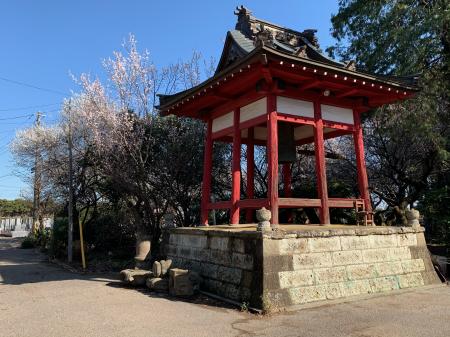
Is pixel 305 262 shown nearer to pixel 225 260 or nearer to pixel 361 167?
pixel 225 260

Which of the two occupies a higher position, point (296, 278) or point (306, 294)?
point (296, 278)

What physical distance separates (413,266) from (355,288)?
6.63 feet

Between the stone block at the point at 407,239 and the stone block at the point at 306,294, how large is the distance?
2639 mm

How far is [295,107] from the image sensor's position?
8703mm

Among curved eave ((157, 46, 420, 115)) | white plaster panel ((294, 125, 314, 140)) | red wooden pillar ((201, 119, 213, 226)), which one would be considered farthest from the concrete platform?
white plaster panel ((294, 125, 314, 140))

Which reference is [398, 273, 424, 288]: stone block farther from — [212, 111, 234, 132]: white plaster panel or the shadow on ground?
[212, 111, 234, 132]: white plaster panel

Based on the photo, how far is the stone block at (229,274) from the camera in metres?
7.12

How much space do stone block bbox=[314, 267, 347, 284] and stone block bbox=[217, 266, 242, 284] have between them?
144cm

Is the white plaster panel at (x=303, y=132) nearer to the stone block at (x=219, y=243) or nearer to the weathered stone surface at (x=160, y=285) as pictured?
the stone block at (x=219, y=243)

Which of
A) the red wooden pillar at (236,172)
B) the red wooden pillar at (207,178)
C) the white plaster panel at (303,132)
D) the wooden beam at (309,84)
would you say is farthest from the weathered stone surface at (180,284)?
the white plaster panel at (303,132)

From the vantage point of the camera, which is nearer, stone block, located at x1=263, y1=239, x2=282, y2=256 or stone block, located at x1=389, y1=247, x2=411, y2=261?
stone block, located at x1=263, y1=239, x2=282, y2=256

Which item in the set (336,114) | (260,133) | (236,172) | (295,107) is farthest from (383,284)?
(260,133)

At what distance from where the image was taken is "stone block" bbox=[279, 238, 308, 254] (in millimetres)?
6805

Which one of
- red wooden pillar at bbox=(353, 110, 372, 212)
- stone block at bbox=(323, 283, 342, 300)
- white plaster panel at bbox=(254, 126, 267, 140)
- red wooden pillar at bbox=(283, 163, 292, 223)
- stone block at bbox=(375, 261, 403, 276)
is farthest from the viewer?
white plaster panel at bbox=(254, 126, 267, 140)
